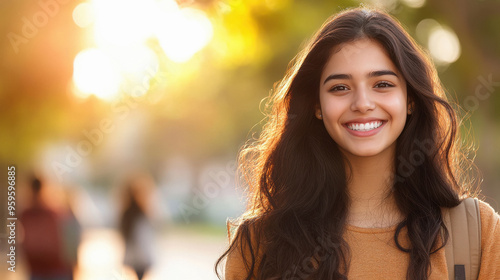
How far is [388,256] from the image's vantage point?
2.78 metres

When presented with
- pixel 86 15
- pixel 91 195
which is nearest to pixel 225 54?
pixel 86 15

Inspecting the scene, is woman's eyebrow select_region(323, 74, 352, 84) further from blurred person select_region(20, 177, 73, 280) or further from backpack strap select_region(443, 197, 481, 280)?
blurred person select_region(20, 177, 73, 280)

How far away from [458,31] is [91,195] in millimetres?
33011

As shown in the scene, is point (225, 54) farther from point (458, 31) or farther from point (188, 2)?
point (458, 31)

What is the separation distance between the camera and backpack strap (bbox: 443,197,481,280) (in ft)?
8.59
